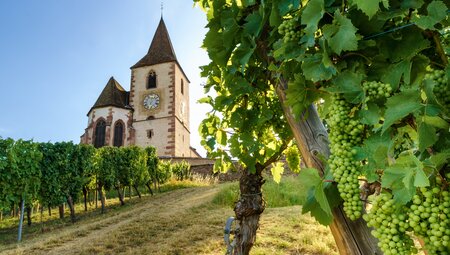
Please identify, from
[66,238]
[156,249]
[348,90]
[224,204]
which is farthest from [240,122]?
[224,204]

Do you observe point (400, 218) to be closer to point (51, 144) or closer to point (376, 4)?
point (376, 4)

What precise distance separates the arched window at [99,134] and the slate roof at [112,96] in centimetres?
197

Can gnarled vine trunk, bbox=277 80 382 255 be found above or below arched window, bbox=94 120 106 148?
below

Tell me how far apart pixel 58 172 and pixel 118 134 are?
A: 70.5 feet

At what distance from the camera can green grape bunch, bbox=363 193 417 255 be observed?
0.97 meters

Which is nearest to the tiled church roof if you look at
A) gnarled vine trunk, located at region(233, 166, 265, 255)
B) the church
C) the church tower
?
the church

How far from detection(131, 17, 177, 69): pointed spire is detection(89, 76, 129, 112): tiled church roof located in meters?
3.11

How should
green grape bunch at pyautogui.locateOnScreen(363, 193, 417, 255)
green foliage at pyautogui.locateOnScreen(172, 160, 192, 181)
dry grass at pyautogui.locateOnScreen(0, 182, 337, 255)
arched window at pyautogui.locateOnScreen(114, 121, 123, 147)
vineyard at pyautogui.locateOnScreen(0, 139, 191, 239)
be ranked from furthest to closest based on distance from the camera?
arched window at pyautogui.locateOnScreen(114, 121, 123, 147) < green foliage at pyautogui.locateOnScreen(172, 160, 192, 181) < vineyard at pyautogui.locateOnScreen(0, 139, 191, 239) < dry grass at pyautogui.locateOnScreen(0, 182, 337, 255) < green grape bunch at pyautogui.locateOnScreen(363, 193, 417, 255)

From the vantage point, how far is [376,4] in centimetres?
100

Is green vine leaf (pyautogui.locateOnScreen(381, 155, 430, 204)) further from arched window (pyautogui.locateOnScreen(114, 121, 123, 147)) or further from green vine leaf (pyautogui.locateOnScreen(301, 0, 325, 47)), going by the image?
arched window (pyautogui.locateOnScreen(114, 121, 123, 147))

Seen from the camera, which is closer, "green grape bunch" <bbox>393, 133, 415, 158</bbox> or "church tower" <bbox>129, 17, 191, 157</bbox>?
"green grape bunch" <bbox>393, 133, 415, 158</bbox>

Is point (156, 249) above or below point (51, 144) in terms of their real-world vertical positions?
below

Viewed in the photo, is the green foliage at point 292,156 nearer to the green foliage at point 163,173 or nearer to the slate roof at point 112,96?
the green foliage at point 163,173

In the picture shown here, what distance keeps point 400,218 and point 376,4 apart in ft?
2.02
